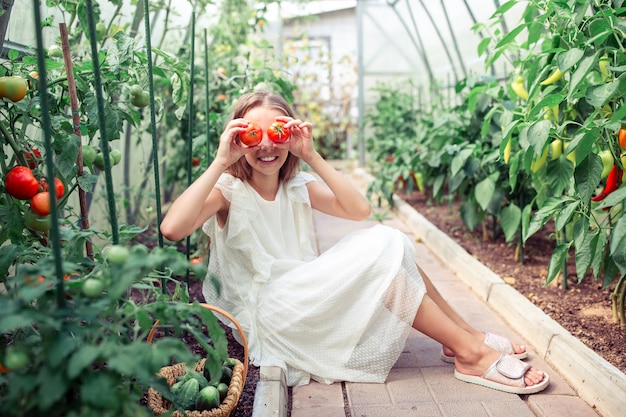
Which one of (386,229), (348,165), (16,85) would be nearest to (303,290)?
(386,229)

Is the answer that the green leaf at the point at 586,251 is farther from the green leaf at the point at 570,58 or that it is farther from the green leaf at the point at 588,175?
the green leaf at the point at 570,58

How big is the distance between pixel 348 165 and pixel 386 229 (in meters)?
6.72

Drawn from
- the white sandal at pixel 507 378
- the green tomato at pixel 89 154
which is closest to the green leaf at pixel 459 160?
the white sandal at pixel 507 378

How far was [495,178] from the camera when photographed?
2801 mm

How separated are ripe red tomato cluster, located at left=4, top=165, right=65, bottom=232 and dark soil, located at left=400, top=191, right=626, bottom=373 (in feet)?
5.45

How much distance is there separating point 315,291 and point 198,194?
0.47 meters

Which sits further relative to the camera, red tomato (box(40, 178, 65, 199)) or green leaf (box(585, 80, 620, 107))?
green leaf (box(585, 80, 620, 107))

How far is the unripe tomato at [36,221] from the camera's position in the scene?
49.8 inches

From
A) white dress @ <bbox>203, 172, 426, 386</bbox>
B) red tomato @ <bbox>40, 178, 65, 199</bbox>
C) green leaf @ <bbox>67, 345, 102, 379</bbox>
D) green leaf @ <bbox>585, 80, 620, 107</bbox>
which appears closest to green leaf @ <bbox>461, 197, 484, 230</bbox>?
white dress @ <bbox>203, 172, 426, 386</bbox>

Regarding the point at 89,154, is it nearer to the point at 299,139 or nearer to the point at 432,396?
the point at 299,139

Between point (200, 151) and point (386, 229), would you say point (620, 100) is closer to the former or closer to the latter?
point (386, 229)

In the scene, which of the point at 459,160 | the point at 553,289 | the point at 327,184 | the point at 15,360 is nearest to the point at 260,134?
the point at 327,184

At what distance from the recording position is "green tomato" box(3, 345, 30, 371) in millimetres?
786

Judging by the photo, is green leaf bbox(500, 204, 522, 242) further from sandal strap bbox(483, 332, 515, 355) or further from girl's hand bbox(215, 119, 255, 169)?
girl's hand bbox(215, 119, 255, 169)
